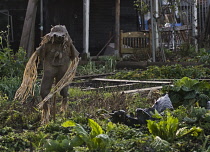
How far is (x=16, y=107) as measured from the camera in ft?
22.3

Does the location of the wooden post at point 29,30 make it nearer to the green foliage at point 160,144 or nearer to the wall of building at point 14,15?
the wall of building at point 14,15

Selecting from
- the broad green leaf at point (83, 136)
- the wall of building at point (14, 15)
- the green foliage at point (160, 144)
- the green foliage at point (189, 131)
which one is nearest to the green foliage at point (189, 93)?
the green foliage at point (189, 131)

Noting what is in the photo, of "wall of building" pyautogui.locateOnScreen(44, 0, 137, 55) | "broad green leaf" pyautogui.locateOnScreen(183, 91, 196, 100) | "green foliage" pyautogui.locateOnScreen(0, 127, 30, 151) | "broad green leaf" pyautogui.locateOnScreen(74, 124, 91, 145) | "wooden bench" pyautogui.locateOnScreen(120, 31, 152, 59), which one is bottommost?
"green foliage" pyautogui.locateOnScreen(0, 127, 30, 151)

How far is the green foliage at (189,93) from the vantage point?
251 inches

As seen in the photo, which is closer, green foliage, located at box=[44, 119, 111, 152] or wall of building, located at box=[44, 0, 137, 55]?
green foliage, located at box=[44, 119, 111, 152]

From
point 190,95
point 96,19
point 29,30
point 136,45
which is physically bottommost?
point 190,95

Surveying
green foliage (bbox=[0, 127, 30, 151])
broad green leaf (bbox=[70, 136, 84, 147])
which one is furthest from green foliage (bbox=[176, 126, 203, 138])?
green foliage (bbox=[0, 127, 30, 151])

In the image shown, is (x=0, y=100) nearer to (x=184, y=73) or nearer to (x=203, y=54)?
(x=184, y=73)

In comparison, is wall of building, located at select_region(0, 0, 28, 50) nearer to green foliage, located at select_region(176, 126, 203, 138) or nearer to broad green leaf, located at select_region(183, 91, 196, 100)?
broad green leaf, located at select_region(183, 91, 196, 100)

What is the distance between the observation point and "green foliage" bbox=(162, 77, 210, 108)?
20.9ft

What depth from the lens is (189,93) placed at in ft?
21.1

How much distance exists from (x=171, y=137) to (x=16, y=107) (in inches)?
108

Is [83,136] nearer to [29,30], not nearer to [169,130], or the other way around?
[169,130]

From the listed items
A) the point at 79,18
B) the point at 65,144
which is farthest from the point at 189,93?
the point at 79,18
